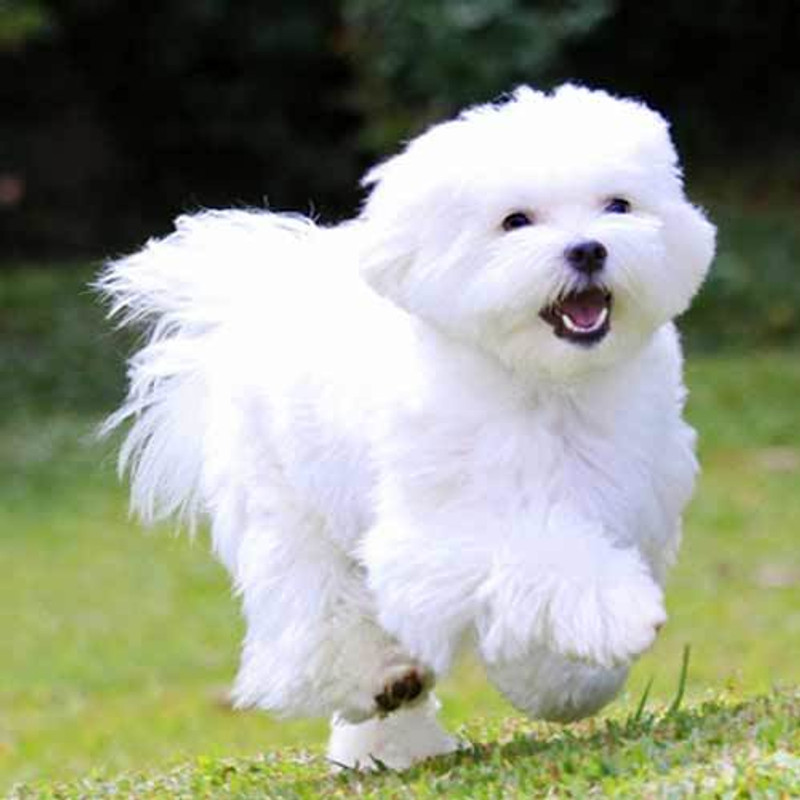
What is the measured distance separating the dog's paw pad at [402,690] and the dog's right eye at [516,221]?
4.08ft

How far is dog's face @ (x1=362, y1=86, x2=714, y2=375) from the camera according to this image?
5680 mm

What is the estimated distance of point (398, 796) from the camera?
580 centimetres

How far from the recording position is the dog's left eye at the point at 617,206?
580cm

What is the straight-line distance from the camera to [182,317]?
24.3ft

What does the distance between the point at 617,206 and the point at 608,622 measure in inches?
39.1

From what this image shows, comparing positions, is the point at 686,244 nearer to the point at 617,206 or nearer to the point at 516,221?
the point at 617,206

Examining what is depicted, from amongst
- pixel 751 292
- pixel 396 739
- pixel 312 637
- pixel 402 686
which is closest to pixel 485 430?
pixel 402 686

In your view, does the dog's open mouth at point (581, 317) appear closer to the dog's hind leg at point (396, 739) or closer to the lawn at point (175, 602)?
the lawn at point (175, 602)

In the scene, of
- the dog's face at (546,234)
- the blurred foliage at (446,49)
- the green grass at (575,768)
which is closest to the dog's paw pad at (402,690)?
the green grass at (575,768)

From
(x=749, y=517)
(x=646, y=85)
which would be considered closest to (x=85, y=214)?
(x=646, y=85)

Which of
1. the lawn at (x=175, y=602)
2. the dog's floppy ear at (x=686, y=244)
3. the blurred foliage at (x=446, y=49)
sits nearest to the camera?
the dog's floppy ear at (x=686, y=244)

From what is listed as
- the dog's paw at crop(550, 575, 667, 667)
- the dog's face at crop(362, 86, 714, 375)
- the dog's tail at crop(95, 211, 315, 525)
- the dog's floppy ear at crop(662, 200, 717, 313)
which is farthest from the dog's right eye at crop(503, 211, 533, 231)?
the dog's tail at crop(95, 211, 315, 525)

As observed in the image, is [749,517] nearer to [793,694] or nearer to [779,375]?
[779,375]

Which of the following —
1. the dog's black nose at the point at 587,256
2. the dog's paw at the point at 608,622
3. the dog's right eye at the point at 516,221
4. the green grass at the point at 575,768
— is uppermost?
the dog's right eye at the point at 516,221
